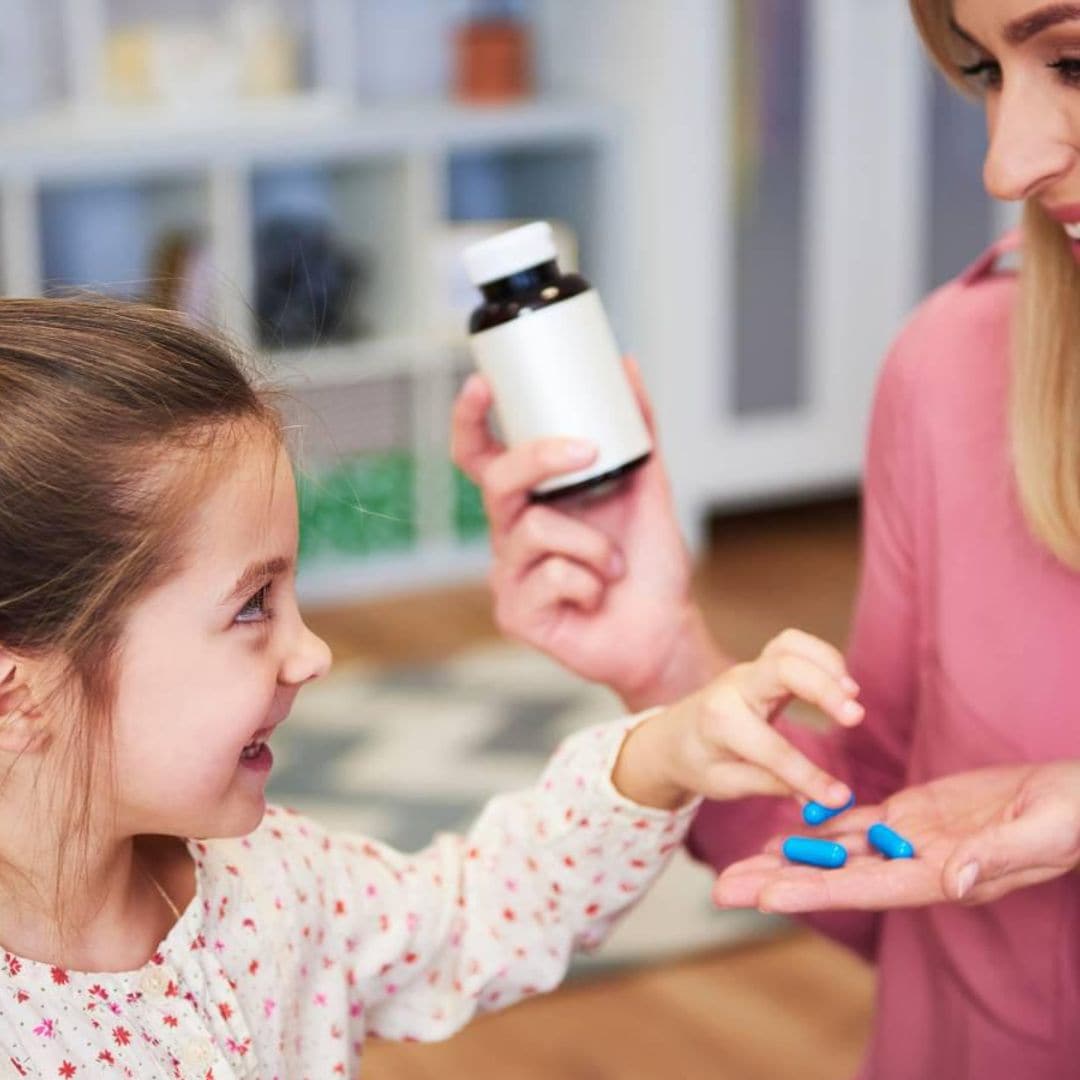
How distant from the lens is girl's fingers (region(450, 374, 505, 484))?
1.28m

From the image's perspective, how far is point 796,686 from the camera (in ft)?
3.22

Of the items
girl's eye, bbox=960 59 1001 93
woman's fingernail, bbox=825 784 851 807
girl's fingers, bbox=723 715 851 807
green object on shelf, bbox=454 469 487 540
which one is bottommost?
green object on shelf, bbox=454 469 487 540

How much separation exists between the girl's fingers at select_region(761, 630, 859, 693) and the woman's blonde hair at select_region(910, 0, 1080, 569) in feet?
0.69

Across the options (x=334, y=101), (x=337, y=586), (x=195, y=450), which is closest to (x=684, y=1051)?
(x=195, y=450)

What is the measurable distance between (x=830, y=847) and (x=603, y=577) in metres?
0.32

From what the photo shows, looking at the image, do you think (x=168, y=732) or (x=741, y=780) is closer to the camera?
(x=168, y=732)

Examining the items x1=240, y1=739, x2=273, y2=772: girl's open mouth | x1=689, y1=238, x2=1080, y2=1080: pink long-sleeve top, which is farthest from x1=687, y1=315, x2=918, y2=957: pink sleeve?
x1=240, y1=739, x2=273, y2=772: girl's open mouth

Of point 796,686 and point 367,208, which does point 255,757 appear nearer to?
point 796,686

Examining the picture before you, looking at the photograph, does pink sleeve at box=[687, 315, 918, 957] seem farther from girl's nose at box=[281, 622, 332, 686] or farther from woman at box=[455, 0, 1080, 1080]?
girl's nose at box=[281, 622, 332, 686]

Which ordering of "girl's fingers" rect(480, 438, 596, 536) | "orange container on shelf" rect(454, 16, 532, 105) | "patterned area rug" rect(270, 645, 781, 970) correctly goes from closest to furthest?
"girl's fingers" rect(480, 438, 596, 536), "patterned area rug" rect(270, 645, 781, 970), "orange container on shelf" rect(454, 16, 532, 105)

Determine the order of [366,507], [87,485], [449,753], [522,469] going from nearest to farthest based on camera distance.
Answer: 1. [87,485]
2. [522,469]
3. [449,753]
4. [366,507]

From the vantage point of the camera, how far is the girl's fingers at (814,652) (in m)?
0.98

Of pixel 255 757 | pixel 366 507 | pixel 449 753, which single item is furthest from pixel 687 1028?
pixel 366 507

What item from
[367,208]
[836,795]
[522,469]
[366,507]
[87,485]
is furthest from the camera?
[367,208]
